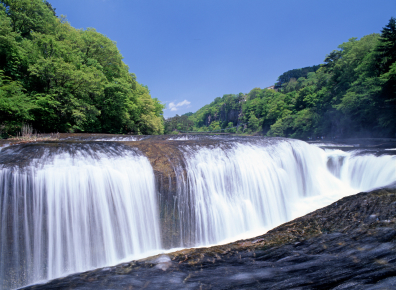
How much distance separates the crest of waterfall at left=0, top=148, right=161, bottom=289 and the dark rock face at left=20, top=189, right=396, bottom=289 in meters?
0.83

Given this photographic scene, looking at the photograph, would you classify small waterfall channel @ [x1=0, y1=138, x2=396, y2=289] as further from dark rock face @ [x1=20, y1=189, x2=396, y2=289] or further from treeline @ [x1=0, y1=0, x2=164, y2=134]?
treeline @ [x1=0, y1=0, x2=164, y2=134]

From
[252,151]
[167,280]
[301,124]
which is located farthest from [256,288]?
[301,124]

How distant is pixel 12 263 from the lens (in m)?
4.79

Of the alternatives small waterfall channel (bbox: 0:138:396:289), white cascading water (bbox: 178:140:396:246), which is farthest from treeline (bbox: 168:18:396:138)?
small waterfall channel (bbox: 0:138:396:289)

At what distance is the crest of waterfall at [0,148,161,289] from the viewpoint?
4.99 m

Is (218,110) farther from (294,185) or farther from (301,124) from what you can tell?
(294,185)

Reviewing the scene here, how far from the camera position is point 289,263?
4113mm

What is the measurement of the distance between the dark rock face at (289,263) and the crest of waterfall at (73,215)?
83 centimetres

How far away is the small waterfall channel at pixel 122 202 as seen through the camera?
5.14 metres

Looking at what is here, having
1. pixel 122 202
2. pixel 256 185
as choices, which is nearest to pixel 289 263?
pixel 122 202

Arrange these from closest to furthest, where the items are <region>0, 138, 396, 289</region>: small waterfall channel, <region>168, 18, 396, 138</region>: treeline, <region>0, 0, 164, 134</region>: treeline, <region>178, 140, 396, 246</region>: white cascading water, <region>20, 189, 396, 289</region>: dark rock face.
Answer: <region>20, 189, 396, 289</region>: dark rock face
<region>0, 138, 396, 289</region>: small waterfall channel
<region>178, 140, 396, 246</region>: white cascading water
<region>0, 0, 164, 134</region>: treeline
<region>168, 18, 396, 138</region>: treeline

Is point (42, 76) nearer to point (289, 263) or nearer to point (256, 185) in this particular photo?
point (256, 185)

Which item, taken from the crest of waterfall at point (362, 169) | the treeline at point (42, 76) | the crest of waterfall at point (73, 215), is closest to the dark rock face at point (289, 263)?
the crest of waterfall at point (73, 215)

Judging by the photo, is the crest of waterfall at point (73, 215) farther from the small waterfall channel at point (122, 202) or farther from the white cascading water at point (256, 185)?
the white cascading water at point (256, 185)
